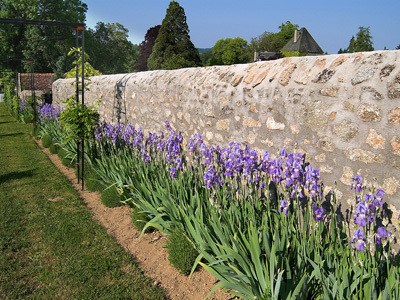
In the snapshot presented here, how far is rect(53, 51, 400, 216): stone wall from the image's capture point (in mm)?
2473

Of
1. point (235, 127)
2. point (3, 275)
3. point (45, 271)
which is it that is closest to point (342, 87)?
point (235, 127)

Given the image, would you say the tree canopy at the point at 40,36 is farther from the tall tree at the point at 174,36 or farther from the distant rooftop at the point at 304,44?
the distant rooftop at the point at 304,44

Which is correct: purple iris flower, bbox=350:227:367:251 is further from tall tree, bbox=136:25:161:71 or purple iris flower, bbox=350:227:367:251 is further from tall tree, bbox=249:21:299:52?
tall tree, bbox=249:21:299:52

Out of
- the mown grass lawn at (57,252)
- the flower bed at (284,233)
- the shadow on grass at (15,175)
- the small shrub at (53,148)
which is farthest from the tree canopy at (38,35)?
the flower bed at (284,233)

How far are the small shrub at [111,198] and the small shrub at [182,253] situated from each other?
1832 mm

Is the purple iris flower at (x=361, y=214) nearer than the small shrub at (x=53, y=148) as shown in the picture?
Yes

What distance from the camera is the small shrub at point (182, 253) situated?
123 inches

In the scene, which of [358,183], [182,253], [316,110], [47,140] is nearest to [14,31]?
[47,140]

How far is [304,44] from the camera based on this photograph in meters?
45.3

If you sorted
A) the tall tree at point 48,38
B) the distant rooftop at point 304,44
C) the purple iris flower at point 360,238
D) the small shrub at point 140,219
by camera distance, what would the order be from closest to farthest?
the purple iris flower at point 360,238 → the small shrub at point 140,219 → the tall tree at point 48,38 → the distant rooftop at point 304,44

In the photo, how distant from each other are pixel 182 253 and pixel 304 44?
4658 centimetres

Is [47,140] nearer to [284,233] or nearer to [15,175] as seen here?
[15,175]

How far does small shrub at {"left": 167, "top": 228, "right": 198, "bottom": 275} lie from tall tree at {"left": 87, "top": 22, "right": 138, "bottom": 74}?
45401 mm

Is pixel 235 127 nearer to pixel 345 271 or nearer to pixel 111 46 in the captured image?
pixel 345 271
